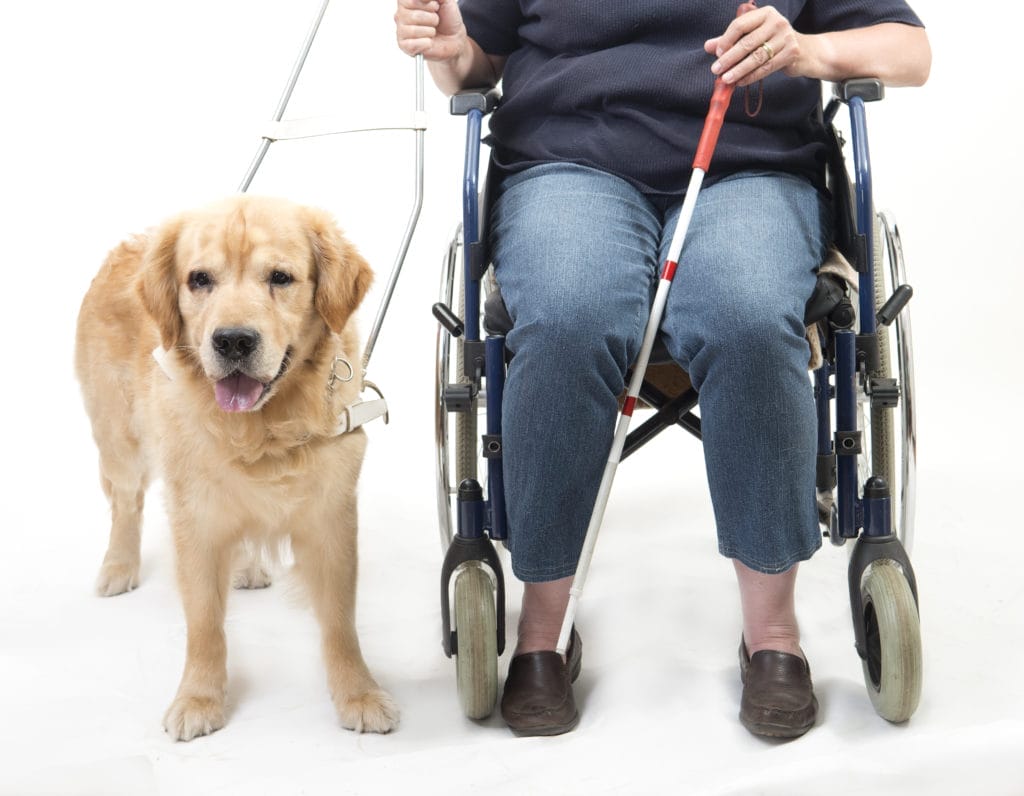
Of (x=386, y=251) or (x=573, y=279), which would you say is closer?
(x=573, y=279)

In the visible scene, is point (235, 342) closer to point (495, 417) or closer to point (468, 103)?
point (495, 417)

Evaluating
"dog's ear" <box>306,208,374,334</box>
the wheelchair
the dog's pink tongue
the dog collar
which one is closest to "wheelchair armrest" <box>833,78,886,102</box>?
the wheelchair

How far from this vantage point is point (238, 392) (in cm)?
185

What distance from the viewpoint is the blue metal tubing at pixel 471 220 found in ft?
6.15

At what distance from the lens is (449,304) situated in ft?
6.70

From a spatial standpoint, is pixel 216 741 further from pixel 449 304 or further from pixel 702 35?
pixel 702 35

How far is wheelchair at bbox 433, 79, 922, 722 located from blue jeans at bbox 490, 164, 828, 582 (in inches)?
3.7

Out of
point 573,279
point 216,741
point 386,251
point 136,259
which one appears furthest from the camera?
point 386,251

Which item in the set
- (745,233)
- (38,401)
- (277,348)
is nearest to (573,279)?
(745,233)

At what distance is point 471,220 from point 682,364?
42 centimetres

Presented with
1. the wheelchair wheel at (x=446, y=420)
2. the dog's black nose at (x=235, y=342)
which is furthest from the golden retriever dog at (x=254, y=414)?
the wheelchair wheel at (x=446, y=420)

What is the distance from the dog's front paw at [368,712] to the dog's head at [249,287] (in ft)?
1.70

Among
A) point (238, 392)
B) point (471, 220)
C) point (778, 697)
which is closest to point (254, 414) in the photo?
point (238, 392)

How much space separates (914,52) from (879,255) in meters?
0.36
